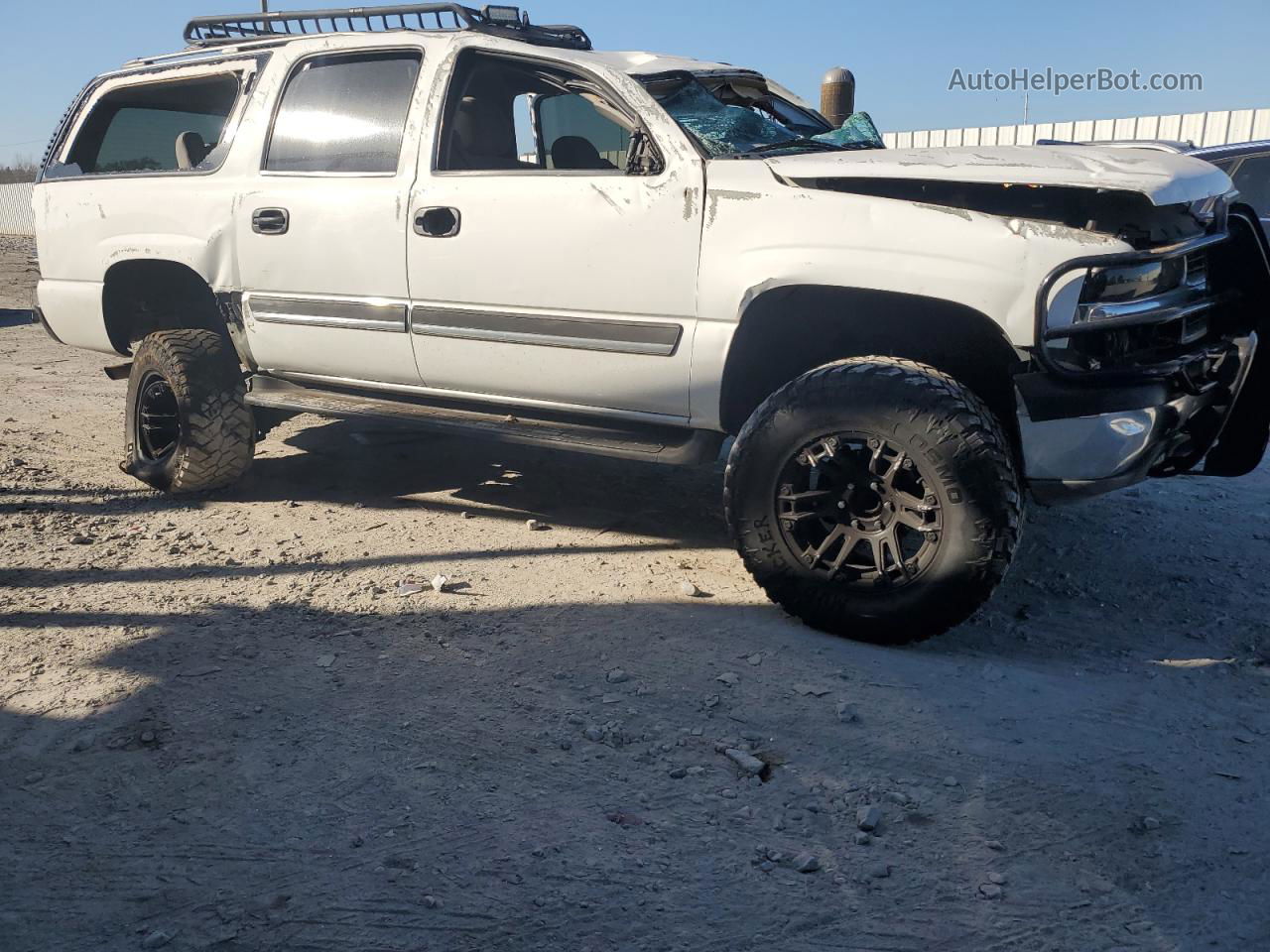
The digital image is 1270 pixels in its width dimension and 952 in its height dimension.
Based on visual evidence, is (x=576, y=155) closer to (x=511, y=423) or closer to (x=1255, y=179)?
(x=511, y=423)

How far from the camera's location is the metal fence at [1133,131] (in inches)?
477

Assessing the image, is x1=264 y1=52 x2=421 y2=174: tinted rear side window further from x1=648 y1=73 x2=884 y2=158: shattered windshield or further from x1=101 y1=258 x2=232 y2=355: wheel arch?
x1=648 y1=73 x2=884 y2=158: shattered windshield

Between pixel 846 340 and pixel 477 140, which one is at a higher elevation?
pixel 477 140

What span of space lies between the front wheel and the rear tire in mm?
2610

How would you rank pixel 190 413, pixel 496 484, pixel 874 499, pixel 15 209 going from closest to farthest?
pixel 874 499 < pixel 190 413 < pixel 496 484 < pixel 15 209

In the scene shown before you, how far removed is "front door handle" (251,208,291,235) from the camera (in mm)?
4441

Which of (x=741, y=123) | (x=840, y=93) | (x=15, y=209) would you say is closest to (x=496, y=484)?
(x=741, y=123)

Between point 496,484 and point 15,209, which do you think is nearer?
point 496,484

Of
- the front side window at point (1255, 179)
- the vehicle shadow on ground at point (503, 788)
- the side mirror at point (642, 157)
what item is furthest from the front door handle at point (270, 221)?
the front side window at point (1255, 179)

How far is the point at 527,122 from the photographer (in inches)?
195

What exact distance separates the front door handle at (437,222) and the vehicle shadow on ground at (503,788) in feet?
4.97

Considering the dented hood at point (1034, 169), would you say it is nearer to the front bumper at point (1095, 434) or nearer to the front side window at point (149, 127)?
the front bumper at point (1095, 434)

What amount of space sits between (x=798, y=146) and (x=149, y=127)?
3494 mm

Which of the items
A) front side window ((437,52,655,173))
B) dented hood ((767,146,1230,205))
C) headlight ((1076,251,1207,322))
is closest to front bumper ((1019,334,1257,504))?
headlight ((1076,251,1207,322))
